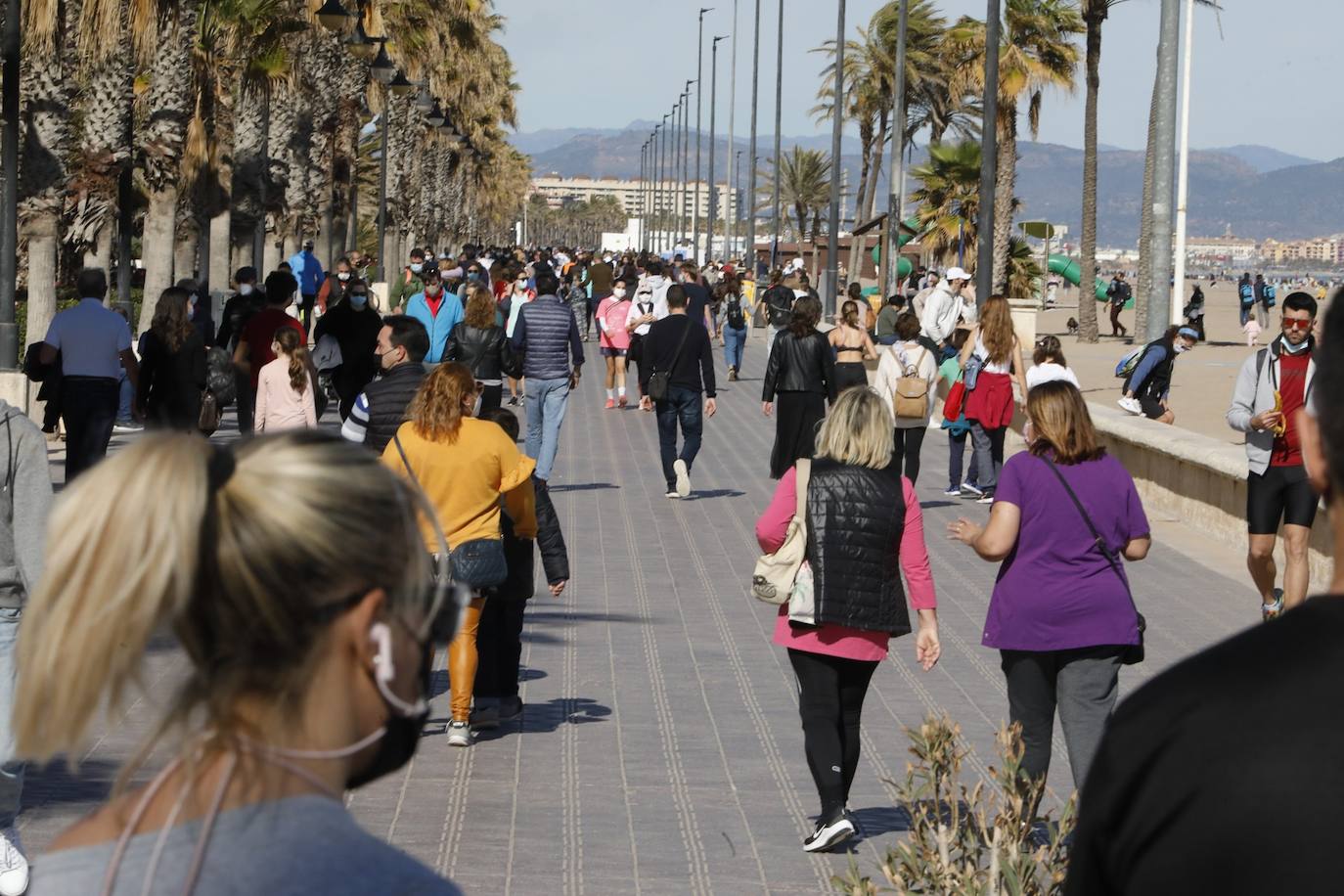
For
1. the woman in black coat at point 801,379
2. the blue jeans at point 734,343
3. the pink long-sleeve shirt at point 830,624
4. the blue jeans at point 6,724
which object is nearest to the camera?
the blue jeans at point 6,724

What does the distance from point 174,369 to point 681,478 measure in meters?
4.54

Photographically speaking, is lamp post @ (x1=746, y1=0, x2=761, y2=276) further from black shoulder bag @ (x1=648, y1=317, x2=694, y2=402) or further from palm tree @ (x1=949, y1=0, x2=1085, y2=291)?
black shoulder bag @ (x1=648, y1=317, x2=694, y2=402)

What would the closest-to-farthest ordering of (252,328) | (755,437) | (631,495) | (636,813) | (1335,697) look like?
(1335,697) < (636,813) < (252,328) < (631,495) < (755,437)

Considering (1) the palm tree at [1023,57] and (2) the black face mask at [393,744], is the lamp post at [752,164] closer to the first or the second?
(1) the palm tree at [1023,57]

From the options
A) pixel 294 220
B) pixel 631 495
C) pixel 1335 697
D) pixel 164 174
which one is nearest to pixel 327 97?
pixel 294 220

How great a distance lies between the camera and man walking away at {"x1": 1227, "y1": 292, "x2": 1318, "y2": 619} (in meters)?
9.64

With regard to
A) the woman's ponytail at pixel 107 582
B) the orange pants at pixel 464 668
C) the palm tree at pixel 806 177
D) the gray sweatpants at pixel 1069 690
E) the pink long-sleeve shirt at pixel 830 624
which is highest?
the palm tree at pixel 806 177

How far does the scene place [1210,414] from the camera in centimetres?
2441

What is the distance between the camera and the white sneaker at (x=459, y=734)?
7965mm

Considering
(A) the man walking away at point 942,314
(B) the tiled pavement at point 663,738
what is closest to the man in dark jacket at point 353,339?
(B) the tiled pavement at point 663,738

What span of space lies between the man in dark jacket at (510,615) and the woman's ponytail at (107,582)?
6.29m

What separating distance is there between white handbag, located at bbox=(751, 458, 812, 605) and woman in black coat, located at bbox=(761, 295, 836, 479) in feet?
25.3

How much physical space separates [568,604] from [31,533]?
19.9 feet

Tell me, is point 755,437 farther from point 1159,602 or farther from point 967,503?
point 1159,602
